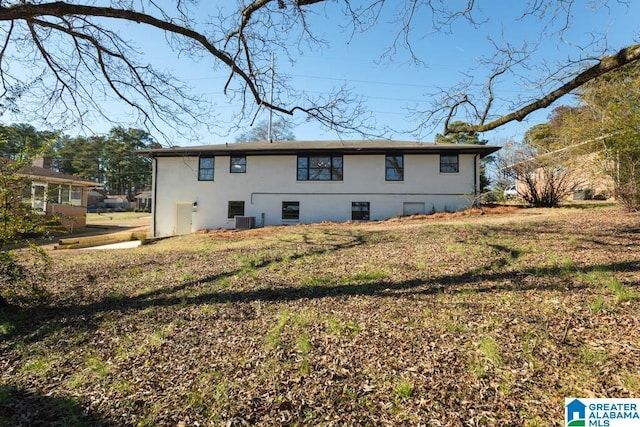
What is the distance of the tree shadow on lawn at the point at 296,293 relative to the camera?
438 centimetres

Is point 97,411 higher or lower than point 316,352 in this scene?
lower

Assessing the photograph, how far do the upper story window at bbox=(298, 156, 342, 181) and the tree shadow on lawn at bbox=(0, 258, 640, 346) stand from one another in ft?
38.0

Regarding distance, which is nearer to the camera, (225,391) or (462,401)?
(462,401)

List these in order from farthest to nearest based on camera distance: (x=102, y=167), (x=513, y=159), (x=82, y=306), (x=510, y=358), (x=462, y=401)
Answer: (x=102, y=167) < (x=513, y=159) < (x=82, y=306) < (x=510, y=358) < (x=462, y=401)

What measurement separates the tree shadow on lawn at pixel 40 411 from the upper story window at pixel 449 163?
51.9 feet

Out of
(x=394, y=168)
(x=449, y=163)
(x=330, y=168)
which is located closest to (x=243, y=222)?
(x=330, y=168)

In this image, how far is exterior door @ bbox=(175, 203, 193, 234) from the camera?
17.1 m

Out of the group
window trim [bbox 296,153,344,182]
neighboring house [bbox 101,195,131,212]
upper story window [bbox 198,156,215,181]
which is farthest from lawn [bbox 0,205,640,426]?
neighboring house [bbox 101,195,131,212]

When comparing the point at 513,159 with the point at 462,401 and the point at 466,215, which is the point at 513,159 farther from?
the point at 462,401

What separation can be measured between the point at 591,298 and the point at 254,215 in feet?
46.7

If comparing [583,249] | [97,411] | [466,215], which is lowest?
[97,411]

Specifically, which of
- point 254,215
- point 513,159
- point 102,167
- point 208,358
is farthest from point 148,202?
point 208,358

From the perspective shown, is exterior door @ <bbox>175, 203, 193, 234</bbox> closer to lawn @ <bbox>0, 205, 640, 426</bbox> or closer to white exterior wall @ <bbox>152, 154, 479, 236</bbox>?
white exterior wall @ <bbox>152, 154, 479, 236</bbox>

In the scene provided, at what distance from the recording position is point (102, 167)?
2336 inches
